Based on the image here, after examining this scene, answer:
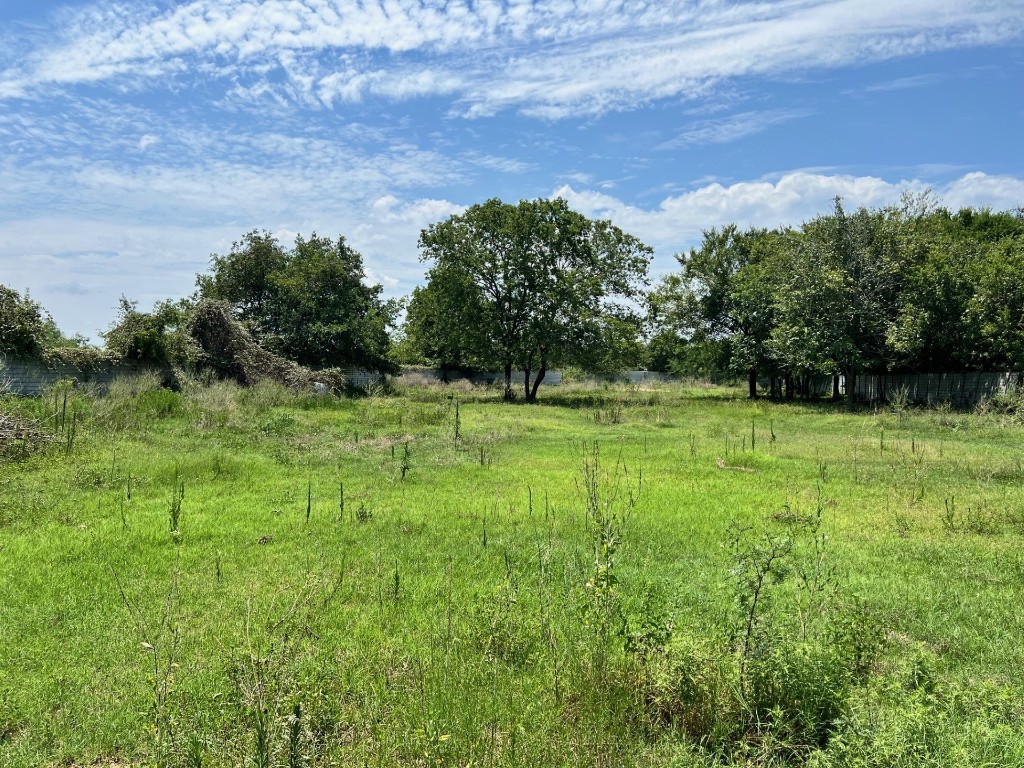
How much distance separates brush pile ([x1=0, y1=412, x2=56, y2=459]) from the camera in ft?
35.7

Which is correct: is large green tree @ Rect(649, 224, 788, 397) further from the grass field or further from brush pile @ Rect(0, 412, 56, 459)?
brush pile @ Rect(0, 412, 56, 459)

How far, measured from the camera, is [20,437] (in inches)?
445

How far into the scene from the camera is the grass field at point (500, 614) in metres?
3.34

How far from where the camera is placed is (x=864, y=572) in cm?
640

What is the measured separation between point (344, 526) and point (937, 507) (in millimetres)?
8368

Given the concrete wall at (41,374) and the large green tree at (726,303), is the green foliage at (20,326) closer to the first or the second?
the concrete wall at (41,374)

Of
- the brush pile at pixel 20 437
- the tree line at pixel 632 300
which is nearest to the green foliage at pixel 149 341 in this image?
the tree line at pixel 632 300

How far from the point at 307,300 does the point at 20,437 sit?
2384 centimetres

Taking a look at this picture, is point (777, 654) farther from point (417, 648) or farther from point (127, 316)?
point (127, 316)

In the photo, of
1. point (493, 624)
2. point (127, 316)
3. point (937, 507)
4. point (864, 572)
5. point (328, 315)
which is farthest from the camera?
point (328, 315)

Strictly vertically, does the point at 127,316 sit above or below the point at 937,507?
above

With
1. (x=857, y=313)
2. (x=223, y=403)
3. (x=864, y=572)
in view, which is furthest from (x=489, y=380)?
(x=864, y=572)

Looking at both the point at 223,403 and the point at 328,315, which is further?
the point at 328,315

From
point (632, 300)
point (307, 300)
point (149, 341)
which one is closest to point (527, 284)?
point (632, 300)
